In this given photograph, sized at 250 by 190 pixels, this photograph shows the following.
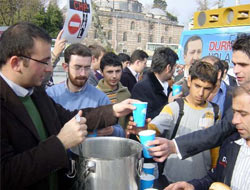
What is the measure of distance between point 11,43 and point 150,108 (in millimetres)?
2206

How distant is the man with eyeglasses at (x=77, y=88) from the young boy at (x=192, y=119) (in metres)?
0.73

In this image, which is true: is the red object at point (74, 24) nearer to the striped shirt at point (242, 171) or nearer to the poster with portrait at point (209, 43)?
the poster with portrait at point (209, 43)

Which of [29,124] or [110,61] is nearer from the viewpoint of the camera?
[29,124]

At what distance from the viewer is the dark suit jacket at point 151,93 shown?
3482 millimetres

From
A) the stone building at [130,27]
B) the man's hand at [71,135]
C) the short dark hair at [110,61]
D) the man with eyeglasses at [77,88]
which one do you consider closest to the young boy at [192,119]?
the man with eyeglasses at [77,88]

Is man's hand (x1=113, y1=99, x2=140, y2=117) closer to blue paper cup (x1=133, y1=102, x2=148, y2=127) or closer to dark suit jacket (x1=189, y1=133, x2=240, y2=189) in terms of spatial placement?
blue paper cup (x1=133, y1=102, x2=148, y2=127)

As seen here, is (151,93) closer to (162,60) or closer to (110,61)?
(162,60)

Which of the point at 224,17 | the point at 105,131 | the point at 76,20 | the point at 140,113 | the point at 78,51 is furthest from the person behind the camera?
the point at 224,17

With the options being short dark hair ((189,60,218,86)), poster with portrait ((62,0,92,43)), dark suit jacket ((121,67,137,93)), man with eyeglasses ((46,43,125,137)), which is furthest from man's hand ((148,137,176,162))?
dark suit jacket ((121,67,137,93))

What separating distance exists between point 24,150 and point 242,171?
52.3 inches

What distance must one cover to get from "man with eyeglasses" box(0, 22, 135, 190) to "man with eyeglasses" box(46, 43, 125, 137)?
994 millimetres

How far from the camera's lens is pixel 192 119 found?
8.49 ft


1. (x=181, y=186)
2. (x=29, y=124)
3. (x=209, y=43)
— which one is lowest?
(x=181, y=186)

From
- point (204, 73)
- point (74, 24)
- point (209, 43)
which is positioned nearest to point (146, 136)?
point (204, 73)
